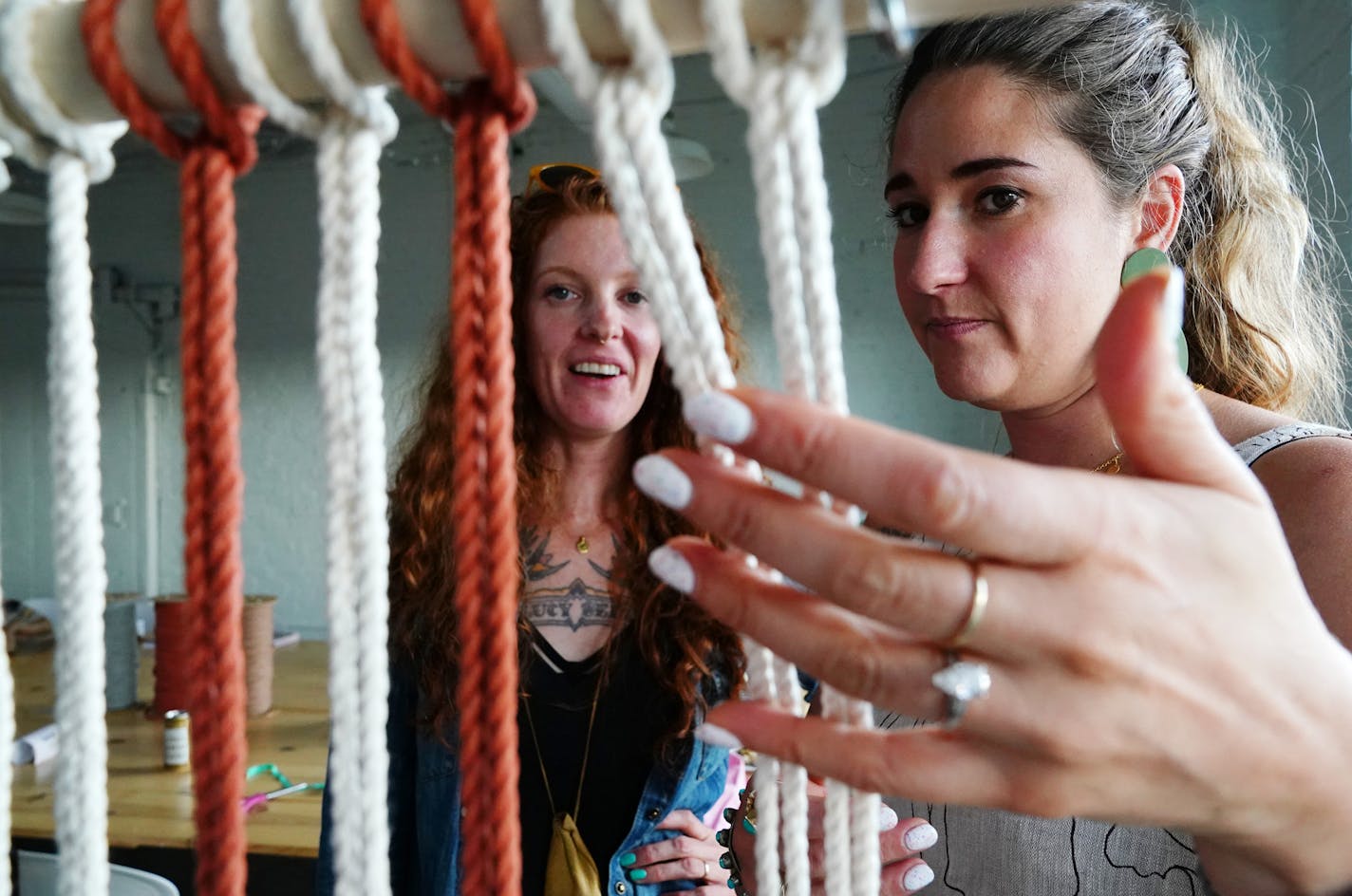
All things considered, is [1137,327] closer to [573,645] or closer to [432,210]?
[573,645]

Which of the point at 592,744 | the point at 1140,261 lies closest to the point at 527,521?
the point at 592,744

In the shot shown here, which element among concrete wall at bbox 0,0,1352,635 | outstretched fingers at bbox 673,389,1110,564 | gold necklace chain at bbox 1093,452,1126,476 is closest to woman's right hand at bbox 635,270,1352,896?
outstretched fingers at bbox 673,389,1110,564

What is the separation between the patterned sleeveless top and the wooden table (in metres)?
1.07

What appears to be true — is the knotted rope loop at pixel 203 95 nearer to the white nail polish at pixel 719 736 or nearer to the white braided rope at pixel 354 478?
the white braided rope at pixel 354 478

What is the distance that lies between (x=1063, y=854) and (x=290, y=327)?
3.91 meters

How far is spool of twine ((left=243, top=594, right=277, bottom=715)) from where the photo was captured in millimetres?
1994

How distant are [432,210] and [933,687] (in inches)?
150

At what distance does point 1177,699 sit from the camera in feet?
0.92

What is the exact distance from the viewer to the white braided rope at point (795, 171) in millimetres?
289

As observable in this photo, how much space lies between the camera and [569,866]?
992mm

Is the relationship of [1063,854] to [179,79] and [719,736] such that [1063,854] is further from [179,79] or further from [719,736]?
[179,79]

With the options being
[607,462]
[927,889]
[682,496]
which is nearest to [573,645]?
[607,462]

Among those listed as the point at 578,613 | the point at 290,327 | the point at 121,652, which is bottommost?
the point at 121,652

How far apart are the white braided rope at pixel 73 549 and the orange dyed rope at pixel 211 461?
0.13 feet
